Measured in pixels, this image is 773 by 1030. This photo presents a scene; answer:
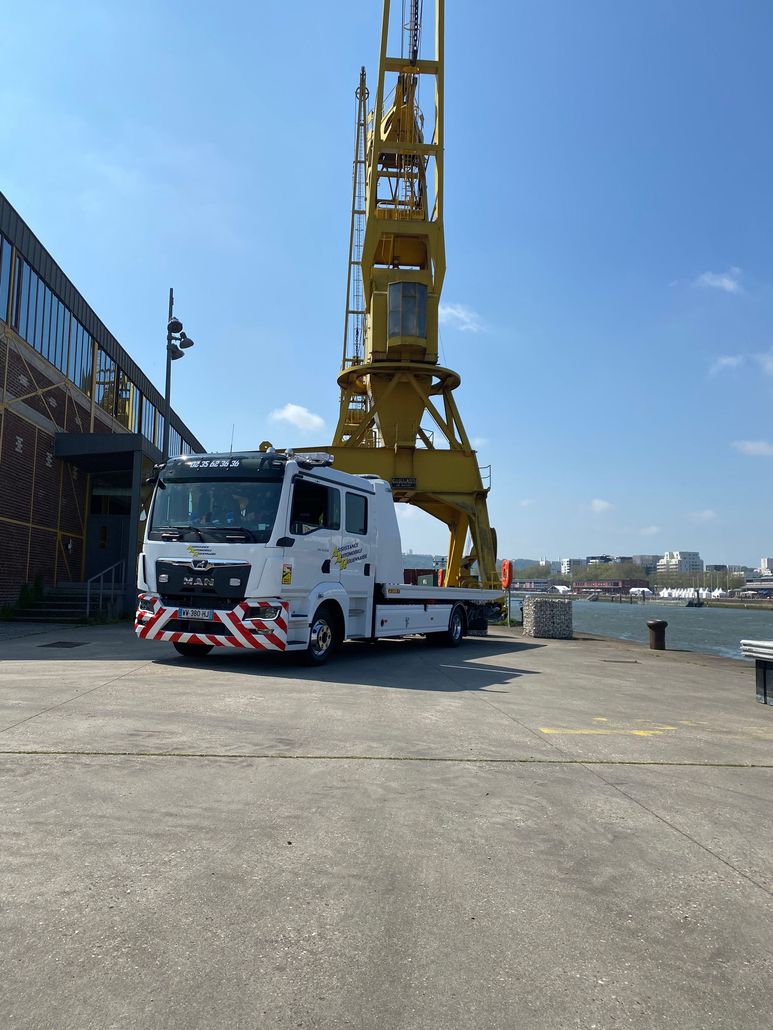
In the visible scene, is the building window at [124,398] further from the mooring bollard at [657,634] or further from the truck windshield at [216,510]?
the mooring bollard at [657,634]

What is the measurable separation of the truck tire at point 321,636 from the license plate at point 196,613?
1442mm

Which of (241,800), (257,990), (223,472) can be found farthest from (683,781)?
(223,472)

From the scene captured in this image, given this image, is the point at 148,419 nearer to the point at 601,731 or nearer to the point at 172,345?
the point at 172,345

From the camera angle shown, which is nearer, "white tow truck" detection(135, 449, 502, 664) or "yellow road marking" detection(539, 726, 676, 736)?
"yellow road marking" detection(539, 726, 676, 736)

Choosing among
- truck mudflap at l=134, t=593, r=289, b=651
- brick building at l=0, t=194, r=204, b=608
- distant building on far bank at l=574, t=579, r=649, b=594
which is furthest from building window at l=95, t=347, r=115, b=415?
distant building on far bank at l=574, t=579, r=649, b=594

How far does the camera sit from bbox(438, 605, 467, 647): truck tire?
15647mm

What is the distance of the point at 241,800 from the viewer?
13.5 feet

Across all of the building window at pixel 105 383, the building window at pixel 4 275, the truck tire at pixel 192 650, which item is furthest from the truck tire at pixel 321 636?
the building window at pixel 105 383

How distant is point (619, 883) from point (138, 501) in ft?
67.5

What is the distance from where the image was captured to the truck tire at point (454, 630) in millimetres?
15647

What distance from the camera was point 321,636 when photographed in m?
10.9

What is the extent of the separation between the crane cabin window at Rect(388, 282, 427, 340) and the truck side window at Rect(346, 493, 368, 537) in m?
11.6

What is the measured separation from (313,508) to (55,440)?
1381cm

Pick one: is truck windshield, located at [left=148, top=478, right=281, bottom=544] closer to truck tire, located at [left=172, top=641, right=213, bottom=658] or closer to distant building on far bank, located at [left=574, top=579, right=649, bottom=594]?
truck tire, located at [left=172, top=641, right=213, bottom=658]
